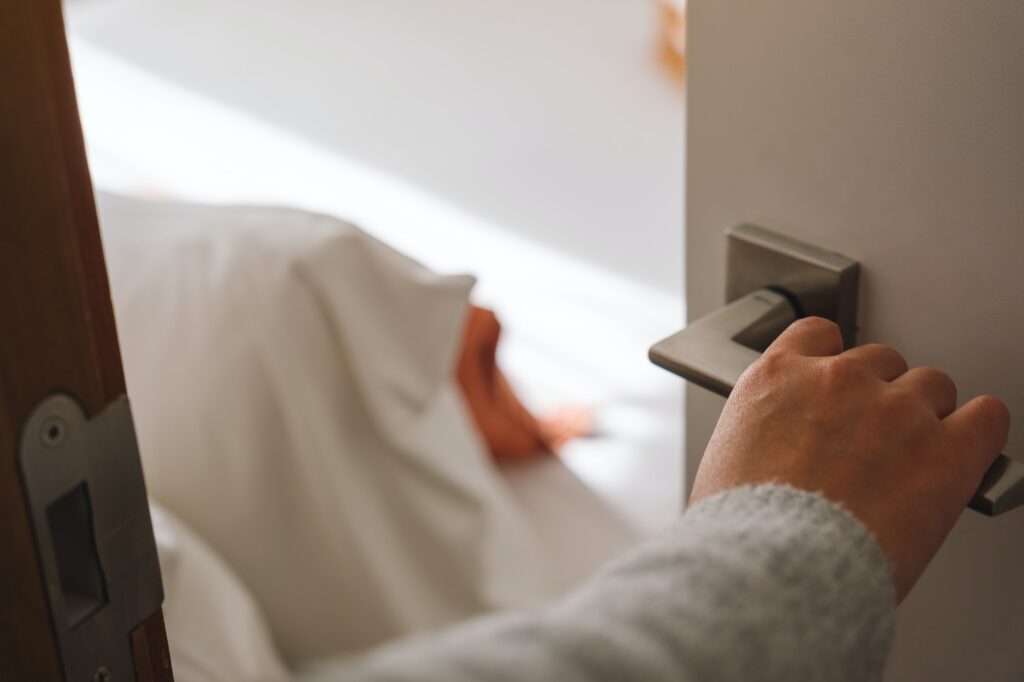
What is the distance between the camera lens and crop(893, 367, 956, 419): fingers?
0.37m

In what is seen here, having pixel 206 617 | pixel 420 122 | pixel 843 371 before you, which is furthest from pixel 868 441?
pixel 420 122

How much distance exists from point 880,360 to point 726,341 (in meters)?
0.06

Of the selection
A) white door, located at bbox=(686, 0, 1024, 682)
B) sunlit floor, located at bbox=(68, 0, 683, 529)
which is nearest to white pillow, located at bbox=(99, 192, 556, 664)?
white door, located at bbox=(686, 0, 1024, 682)

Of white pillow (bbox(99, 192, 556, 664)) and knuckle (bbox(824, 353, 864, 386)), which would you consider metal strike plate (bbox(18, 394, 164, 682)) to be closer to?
knuckle (bbox(824, 353, 864, 386))

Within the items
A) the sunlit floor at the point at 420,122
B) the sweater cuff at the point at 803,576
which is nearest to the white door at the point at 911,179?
the sweater cuff at the point at 803,576

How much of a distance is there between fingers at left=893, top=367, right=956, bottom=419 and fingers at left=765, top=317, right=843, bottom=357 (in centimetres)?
3

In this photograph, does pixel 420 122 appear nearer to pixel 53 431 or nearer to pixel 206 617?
pixel 206 617

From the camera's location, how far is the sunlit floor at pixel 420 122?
5.90 feet

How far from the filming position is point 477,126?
2.04 meters

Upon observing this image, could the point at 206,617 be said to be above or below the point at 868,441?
below

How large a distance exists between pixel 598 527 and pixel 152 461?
58 centimetres

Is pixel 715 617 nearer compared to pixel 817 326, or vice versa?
pixel 715 617

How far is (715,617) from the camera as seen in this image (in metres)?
0.29

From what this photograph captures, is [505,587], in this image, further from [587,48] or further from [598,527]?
[587,48]
